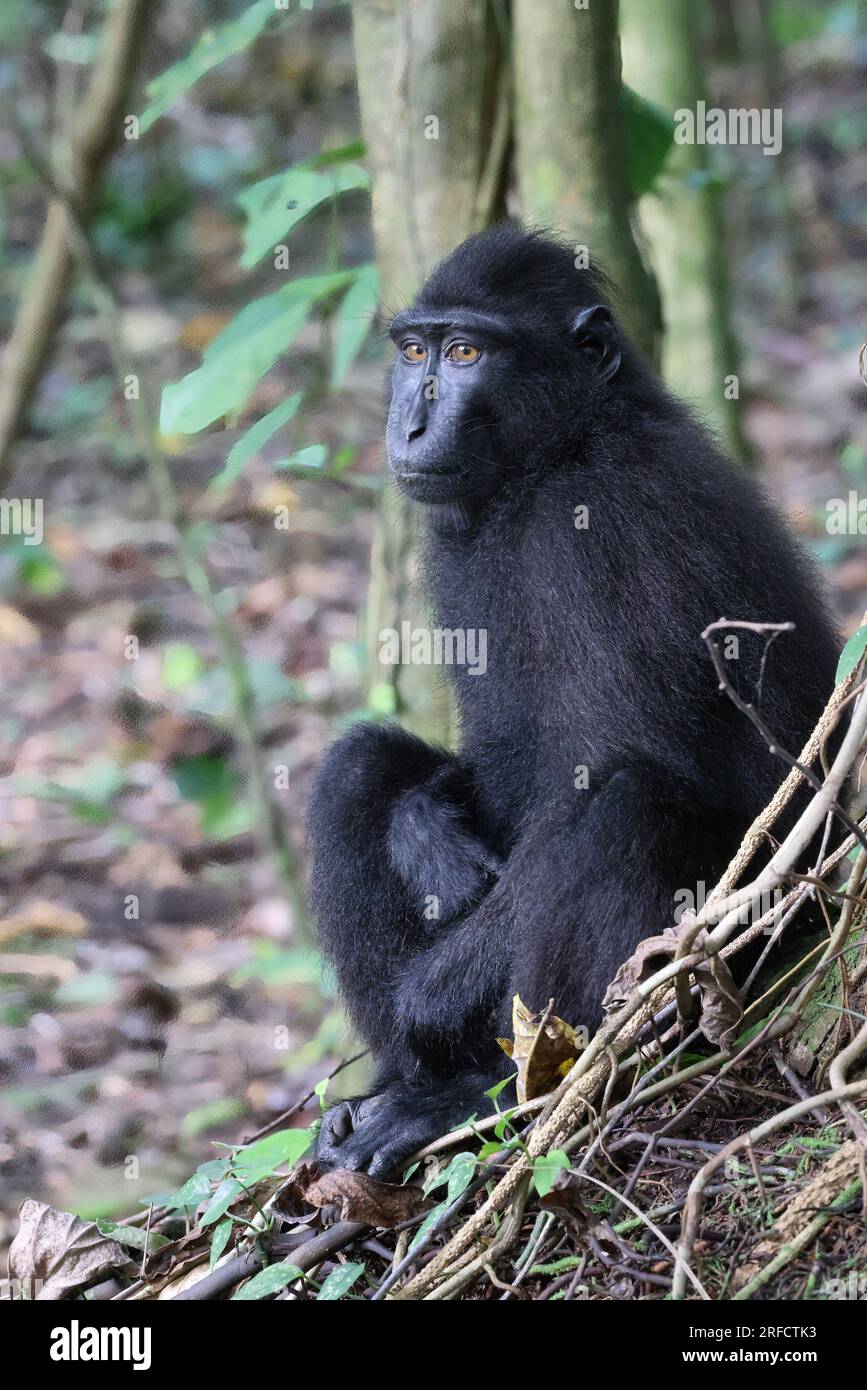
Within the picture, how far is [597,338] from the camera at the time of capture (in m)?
5.47

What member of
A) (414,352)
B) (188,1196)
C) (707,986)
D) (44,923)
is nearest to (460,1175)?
(707,986)

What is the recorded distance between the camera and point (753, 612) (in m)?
5.04

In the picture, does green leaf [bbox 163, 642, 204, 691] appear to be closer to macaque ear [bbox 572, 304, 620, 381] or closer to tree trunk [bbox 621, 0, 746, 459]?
tree trunk [bbox 621, 0, 746, 459]

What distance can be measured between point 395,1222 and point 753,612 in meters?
2.21

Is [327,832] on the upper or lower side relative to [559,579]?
lower

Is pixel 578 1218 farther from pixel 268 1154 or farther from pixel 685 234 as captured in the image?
pixel 685 234

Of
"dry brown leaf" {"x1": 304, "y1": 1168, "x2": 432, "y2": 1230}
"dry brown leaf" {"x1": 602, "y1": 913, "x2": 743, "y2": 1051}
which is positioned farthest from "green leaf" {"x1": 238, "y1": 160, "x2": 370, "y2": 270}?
"dry brown leaf" {"x1": 304, "y1": 1168, "x2": 432, "y2": 1230}

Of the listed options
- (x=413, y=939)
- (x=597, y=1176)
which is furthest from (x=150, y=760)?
(x=597, y=1176)

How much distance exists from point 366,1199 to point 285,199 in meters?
4.04

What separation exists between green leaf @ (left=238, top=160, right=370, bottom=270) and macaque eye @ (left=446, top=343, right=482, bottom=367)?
105cm

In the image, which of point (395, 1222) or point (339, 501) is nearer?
point (395, 1222)

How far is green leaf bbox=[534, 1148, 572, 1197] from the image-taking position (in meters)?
3.59

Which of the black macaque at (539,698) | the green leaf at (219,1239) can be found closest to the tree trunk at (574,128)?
the black macaque at (539,698)

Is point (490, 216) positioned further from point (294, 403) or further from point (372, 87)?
point (294, 403)
